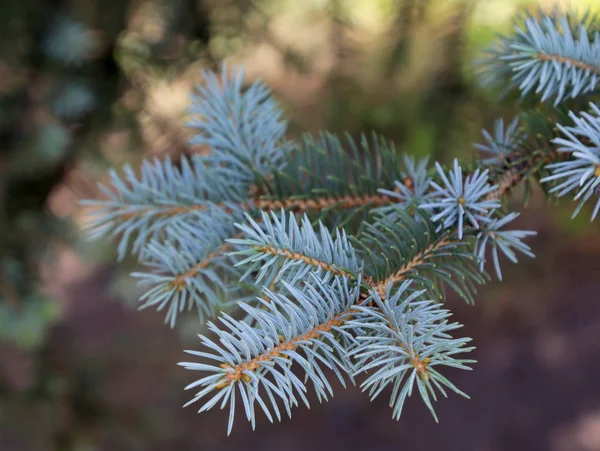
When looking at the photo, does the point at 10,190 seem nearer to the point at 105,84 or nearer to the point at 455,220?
the point at 105,84

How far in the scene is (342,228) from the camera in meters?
0.48

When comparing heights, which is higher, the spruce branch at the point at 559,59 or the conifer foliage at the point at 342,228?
the spruce branch at the point at 559,59

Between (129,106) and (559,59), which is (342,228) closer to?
(559,59)

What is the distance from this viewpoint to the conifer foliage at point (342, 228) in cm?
40

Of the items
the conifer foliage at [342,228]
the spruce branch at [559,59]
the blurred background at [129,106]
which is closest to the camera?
the conifer foliage at [342,228]

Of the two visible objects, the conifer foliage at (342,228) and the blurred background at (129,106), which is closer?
the conifer foliage at (342,228)

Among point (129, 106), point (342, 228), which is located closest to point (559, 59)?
point (342, 228)

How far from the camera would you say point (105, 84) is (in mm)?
1187

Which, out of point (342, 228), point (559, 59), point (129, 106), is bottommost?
point (342, 228)

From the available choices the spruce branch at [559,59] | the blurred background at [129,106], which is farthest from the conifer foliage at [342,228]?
the blurred background at [129,106]

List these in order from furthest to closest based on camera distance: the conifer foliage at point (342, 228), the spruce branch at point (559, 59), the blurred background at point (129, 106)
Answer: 1. the blurred background at point (129, 106)
2. the spruce branch at point (559, 59)
3. the conifer foliage at point (342, 228)

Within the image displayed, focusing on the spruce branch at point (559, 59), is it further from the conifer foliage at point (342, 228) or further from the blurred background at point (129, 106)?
the blurred background at point (129, 106)

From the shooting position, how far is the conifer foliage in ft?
1.32

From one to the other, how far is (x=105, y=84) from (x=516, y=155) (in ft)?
3.16
